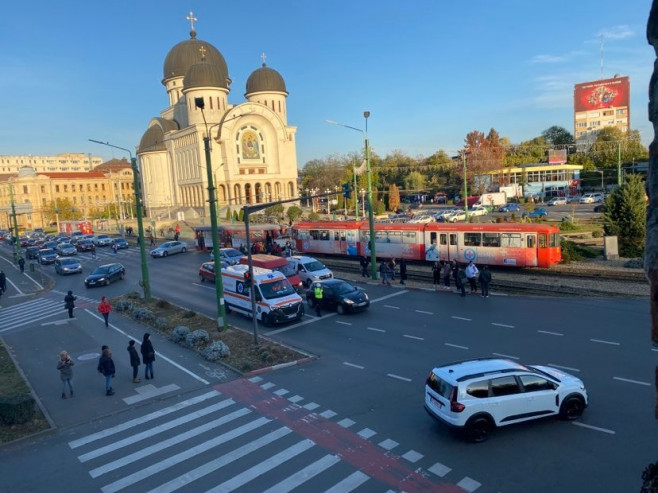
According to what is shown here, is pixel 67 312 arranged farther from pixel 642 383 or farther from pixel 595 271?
pixel 595 271

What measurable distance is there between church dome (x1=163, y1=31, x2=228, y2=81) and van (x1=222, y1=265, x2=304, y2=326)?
71.5m

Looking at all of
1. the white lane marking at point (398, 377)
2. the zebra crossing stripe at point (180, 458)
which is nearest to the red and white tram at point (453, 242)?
the white lane marking at point (398, 377)

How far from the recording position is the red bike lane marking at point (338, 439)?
8.85m

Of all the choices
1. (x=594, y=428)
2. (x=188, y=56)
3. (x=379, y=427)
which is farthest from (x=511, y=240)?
(x=188, y=56)

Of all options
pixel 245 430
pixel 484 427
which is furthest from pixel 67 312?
pixel 484 427

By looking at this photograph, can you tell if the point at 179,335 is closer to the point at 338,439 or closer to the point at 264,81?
the point at 338,439

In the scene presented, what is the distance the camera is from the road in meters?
9.07

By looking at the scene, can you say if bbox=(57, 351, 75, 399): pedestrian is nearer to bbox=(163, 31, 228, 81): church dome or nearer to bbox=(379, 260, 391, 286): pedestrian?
bbox=(379, 260, 391, 286): pedestrian

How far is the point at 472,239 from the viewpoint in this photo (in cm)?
2897

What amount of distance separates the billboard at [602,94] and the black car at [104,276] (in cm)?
10784

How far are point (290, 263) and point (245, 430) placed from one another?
16042 millimetres

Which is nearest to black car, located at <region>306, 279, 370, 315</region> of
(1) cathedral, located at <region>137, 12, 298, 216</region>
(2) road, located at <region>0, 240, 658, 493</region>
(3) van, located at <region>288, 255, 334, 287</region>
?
(2) road, located at <region>0, 240, 658, 493</region>

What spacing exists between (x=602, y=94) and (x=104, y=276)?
110 m

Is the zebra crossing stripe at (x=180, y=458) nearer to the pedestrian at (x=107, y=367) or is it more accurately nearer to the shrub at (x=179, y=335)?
the pedestrian at (x=107, y=367)
